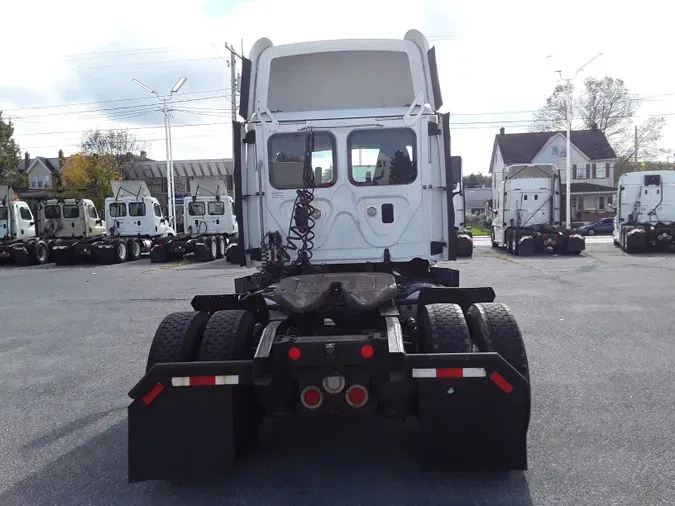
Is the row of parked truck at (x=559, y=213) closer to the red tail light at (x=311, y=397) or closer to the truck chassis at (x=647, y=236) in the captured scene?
the truck chassis at (x=647, y=236)

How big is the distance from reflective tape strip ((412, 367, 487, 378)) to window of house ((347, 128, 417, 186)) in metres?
2.63

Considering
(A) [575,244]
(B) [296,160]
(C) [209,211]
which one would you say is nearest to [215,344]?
(B) [296,160]

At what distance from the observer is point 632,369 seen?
272 inches

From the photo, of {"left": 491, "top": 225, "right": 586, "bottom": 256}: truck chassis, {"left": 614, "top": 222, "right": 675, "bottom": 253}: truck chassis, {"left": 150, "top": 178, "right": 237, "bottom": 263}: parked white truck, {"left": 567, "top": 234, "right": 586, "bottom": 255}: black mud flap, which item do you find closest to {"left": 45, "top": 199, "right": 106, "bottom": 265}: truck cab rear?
{"left": 150, "top": 178, "right": 237, "bottom": 263}: parked white truck

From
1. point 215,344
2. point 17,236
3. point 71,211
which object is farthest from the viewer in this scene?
point 71,211

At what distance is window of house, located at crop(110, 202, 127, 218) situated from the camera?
89.8ft

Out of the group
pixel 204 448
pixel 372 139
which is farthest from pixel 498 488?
pixel 372 139

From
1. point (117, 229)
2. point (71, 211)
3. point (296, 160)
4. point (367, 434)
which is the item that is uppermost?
point (296, 160)

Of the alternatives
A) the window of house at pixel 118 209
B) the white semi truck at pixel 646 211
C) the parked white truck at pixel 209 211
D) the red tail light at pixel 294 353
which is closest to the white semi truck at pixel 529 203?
the white semi truck at pixel 646 211

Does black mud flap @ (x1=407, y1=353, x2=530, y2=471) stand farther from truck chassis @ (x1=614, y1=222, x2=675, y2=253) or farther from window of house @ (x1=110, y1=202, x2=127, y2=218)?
window of house @ (x1=110, y1=202, x2=127, y2=218)

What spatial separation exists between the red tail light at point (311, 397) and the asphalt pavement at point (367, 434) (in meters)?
0.57

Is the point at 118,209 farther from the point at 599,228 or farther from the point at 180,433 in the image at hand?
the point at 599,228

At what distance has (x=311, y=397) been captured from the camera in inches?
159

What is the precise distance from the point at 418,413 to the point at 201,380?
1.37 m
